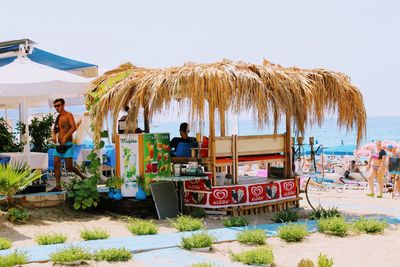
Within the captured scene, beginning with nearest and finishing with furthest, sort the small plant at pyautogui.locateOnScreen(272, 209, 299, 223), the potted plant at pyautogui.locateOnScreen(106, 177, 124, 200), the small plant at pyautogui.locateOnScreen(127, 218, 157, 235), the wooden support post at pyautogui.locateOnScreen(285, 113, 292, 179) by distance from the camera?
the small plant at pyautogui.locateOnScreen(127, 218, 157, 235) → the small plant at pyautogui.locateOnScreen(272, 209, 299, 223) → the potted plant at pyautogui.locateOnScreen(106, 177, 124, 200) → the wooden support post at pyautogui.locateOnScreen(285, 113, 292, 179)

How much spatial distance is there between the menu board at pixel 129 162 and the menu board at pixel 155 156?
0.17 m

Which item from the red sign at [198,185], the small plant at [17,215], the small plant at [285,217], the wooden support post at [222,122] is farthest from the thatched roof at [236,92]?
the small plant at [17,215]

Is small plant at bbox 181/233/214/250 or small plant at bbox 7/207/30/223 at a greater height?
small plant at bbox 7/207/30/223

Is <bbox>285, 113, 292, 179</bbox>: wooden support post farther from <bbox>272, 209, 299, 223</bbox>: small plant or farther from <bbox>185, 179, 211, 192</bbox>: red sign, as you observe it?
<bbox>185, 179, 211, 192</bbox>: red sign

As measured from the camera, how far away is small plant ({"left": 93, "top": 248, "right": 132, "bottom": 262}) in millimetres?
7250

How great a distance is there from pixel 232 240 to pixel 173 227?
1.48 metres

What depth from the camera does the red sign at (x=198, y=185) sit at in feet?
34.2

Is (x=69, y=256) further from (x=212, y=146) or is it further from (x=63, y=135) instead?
(x=63, y=135)

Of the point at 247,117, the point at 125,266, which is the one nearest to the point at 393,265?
the point at 125,266

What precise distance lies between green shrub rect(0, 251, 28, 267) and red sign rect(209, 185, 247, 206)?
4.06m

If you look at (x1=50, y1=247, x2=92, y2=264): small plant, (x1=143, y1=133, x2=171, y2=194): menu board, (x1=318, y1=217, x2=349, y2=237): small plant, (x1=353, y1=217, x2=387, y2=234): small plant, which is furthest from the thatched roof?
(x1=50, y1=247, x2=92, y2=264): small plant

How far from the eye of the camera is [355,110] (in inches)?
450

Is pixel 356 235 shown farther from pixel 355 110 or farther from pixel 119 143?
pixel 119 143

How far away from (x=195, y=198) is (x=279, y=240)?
7.96ft
